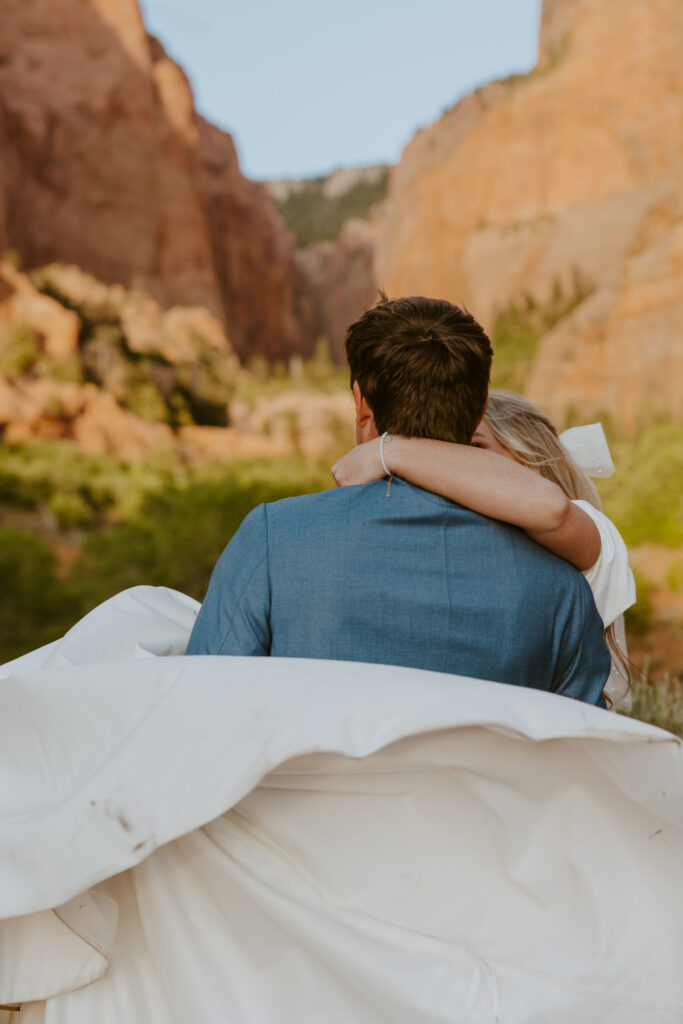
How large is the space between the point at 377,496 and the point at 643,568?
1058 centimetres

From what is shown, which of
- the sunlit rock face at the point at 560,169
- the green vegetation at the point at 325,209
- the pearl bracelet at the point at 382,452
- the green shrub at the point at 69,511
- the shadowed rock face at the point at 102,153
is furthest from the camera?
the green vegetation at the point at 325,209

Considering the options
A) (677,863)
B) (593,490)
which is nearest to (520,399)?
(593,490)

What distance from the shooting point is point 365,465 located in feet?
4.58

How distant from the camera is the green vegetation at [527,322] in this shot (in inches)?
936

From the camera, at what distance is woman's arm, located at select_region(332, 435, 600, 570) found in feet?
4.39

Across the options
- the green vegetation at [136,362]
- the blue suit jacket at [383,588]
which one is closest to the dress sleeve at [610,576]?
the blue suit jacket at [383,588]

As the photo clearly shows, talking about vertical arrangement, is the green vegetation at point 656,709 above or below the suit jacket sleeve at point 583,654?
below

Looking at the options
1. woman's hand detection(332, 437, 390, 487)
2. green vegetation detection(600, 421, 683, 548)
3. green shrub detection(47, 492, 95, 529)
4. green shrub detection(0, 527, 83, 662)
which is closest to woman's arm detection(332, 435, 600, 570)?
woman's hand detection(332, 437, 390, 487)

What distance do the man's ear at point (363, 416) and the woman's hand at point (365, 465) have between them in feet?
0.19

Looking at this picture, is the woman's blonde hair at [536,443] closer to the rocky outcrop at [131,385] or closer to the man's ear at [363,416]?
the man's ear at [363,416]

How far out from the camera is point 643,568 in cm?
1110

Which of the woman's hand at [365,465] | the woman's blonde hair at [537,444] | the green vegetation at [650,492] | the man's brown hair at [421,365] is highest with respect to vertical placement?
the man's brown hair at [421,365]

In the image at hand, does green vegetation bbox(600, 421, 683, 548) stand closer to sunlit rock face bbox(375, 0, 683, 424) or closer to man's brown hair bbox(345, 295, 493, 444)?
sunlit rock face bbox(375, 0, 683, 424)

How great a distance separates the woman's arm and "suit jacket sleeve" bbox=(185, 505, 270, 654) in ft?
0.72
